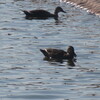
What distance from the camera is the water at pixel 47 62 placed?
48.6ft

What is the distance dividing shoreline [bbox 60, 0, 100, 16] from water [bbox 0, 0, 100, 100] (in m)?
0.42

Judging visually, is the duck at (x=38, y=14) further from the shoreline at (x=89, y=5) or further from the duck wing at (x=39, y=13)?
the shoreline at (x=89, y=5)

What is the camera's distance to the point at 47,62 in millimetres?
18625

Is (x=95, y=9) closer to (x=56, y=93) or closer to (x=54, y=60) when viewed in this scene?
(x=54, y=60)

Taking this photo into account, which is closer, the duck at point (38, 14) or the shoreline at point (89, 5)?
the duck at point (38, 14)

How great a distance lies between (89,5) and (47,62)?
1195cm

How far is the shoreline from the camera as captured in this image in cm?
2881

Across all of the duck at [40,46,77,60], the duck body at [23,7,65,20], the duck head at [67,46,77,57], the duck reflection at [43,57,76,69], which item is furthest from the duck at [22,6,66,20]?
the duck reflection at [43,57,76,69]

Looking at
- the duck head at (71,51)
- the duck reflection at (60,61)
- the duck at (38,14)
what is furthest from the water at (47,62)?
the duck at (38,14)

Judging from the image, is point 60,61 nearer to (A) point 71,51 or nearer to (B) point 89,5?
(A) point 71,51

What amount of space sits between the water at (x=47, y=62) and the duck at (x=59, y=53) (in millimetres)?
191

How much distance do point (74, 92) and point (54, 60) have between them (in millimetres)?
4576

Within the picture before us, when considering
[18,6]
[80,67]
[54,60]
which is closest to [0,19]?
[18,6]

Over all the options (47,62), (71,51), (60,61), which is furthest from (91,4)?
(47,62)
